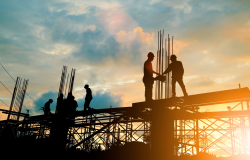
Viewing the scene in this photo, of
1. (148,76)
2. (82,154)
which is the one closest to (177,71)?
(148,76)

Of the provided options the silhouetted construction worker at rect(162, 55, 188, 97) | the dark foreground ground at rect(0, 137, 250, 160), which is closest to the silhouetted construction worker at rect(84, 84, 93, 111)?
the dark foreground ground at rect(0, 137, 250, 160)

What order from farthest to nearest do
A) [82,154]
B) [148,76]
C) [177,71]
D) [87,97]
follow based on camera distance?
1. [87,97]
2. [82,154]
3. [177,71]
4. [148,76]

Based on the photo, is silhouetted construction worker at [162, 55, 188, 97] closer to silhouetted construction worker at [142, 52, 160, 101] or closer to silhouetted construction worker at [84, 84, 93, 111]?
silhouetted construction worker at [142, 52, 160, 101]

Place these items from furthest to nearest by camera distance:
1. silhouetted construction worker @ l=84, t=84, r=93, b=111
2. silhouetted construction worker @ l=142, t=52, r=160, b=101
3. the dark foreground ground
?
silhouetted construction worker @ l=84, t=84, r=93, b=111, the dark foreground ground, silhouetted construction worker @ l=142, t=52, r=160, b=101

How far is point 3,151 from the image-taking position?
11875 mm

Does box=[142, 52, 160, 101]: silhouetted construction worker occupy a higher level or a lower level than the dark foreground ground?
higher

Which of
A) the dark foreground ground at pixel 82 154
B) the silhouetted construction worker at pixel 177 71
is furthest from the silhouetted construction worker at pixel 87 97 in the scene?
the silhouetted construction worker at pixel 177 71

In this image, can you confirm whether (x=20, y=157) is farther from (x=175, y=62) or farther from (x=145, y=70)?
(x=175, y=62)

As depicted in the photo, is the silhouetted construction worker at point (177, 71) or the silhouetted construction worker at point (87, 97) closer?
the silhouetted construction worker at point (177, 71)

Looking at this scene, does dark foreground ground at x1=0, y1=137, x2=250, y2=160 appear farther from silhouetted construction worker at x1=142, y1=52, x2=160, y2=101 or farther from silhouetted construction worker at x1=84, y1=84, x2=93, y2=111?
silhouetted construction worker at x1=84, y1=84, x2=93, y2=111

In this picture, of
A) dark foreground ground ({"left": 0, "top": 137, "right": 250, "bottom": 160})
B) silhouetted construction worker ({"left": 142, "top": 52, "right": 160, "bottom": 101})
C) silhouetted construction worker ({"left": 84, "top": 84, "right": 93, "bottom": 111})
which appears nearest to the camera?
silhouetted construction worker ({"left": 142, "top": 52, "right": 160, "bottom": 101})

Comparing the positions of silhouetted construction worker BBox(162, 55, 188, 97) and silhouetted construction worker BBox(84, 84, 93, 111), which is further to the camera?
silhouetted construction worker BBox(84, 84, 93, 111)

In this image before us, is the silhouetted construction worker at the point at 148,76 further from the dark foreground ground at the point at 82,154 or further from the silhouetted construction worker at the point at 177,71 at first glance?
the dark foreground ground at the point at 82,154

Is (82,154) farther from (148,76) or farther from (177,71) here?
(177,71)
